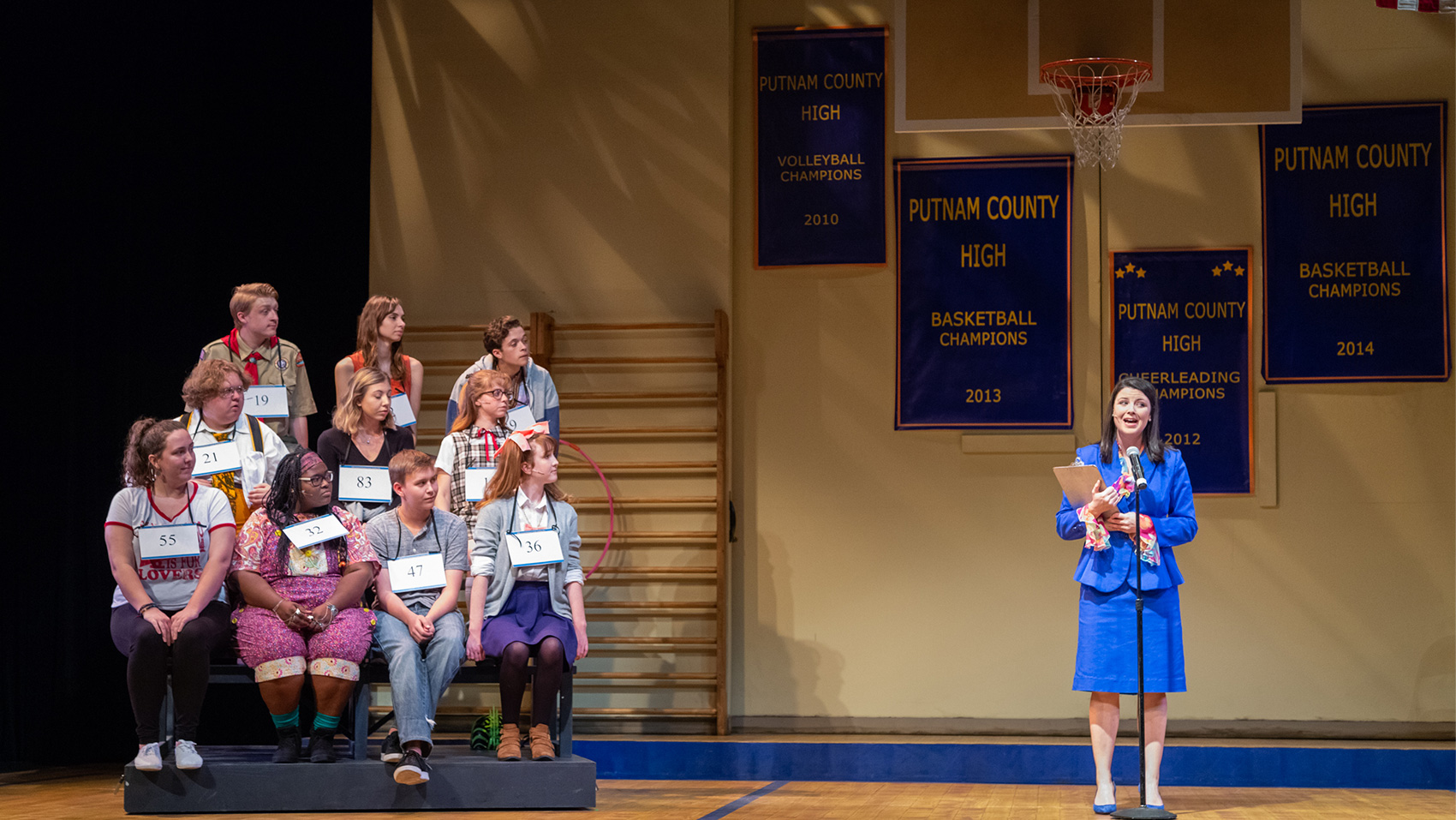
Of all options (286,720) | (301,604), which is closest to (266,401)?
(301,604)

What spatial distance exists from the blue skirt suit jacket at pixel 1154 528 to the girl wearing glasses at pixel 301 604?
2173mm

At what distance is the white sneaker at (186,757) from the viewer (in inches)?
151

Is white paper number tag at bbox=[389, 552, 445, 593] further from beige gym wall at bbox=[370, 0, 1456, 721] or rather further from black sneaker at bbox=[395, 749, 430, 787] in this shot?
beige gym wall at bbox=[370, 0, 1456, 721]

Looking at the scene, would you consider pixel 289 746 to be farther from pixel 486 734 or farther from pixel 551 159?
pixel 551 159

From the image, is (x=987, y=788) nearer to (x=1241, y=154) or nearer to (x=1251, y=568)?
(x=1251, y=568)

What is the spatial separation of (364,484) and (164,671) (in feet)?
2.80

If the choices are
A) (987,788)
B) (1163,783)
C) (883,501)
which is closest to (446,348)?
(883,501)

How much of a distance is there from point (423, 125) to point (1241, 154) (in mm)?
3651

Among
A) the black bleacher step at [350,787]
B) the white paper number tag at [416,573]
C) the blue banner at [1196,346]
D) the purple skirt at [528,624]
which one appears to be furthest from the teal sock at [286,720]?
the blue banner at [1196,346]

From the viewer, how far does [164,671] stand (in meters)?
3.85

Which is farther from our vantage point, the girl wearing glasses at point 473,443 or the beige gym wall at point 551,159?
the beige gym wall at point 551,159

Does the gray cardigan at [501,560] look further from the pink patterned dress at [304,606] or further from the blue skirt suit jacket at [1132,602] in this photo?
the blue skirt suit jacket at [1132,602]

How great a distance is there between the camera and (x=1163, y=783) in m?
5.12

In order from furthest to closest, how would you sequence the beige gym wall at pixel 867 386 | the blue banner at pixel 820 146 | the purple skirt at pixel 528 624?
the blue banner at pixel 820 146, the beige gym wall at pixel 867 386, the purple skirt at pixel 528 624
